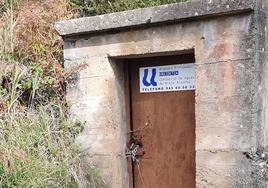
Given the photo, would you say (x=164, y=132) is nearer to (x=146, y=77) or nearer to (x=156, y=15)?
(x=146, y=77)

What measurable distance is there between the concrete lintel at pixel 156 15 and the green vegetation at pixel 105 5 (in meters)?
1.66

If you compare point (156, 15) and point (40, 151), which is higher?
point (156, 15)

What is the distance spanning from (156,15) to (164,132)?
1.16 meters

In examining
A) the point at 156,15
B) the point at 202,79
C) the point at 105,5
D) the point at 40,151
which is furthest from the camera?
the point at 105,5

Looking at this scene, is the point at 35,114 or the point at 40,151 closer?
the point at 40,151

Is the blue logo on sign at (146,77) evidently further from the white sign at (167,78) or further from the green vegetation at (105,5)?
the green vegetation at (105,5)

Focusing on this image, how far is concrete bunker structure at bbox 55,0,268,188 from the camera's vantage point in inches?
150

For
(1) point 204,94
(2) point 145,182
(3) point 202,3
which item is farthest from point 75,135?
(3) point 202,3

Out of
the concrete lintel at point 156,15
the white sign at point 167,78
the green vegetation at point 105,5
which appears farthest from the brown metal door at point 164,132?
the green vegetation at point 105,5

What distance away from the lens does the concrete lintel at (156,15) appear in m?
3.84

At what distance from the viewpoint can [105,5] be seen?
6.51 meters

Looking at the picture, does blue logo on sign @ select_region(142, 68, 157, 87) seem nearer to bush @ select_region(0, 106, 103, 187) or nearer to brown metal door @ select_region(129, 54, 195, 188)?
brown metal door @ select_region(129, 54, 195, 188)

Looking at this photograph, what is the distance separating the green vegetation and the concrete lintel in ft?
5.44

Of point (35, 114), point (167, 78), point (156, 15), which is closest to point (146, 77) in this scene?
point (167, 78)
